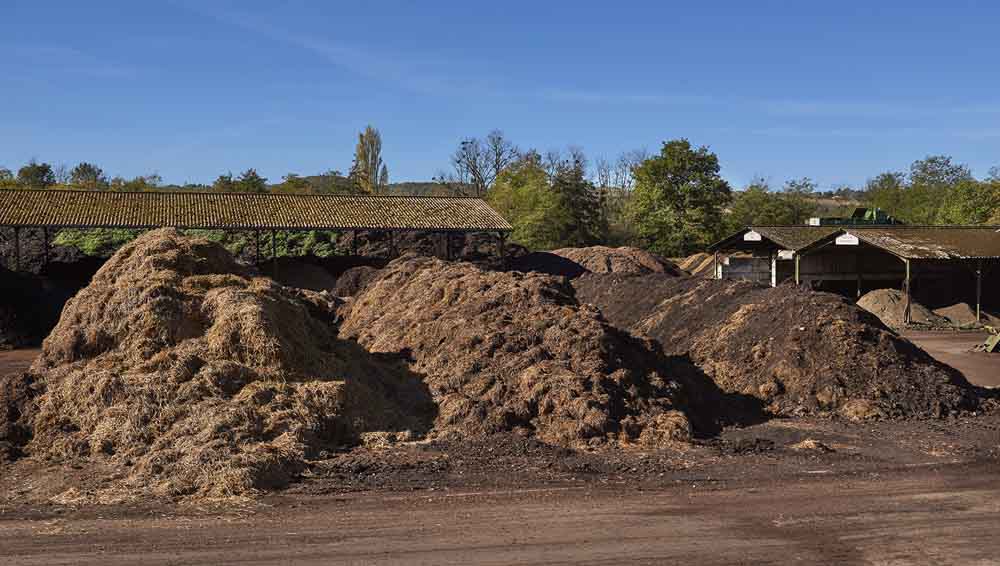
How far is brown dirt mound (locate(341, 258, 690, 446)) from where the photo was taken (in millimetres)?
12906

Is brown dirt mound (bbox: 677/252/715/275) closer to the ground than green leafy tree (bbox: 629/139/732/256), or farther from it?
closer to the ground

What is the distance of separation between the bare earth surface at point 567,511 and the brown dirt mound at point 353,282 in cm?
1531

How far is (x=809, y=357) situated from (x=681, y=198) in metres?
36.9

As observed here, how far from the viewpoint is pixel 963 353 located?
24.2m

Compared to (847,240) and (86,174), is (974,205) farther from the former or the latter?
(86,174)

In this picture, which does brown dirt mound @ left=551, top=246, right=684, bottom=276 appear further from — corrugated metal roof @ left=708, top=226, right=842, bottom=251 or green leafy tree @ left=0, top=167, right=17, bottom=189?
green leafy tree @ left=0, top=167, right=17, bottom=189

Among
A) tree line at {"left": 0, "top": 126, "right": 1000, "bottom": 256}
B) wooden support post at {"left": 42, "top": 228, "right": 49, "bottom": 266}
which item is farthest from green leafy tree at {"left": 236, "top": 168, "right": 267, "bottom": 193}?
wooden support post at {"left": 42, "top": 228, "right": 49, "bottom": 266}

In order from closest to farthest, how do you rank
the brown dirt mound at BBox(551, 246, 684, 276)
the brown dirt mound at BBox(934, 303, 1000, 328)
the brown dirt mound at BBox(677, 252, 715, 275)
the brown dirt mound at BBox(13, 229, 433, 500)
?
1. the brown dirt mound at BBox(13, 229, 433, 500)
2. the brown dirt mound at BBox(934, 303, 1000, 328)
3. the brown dirt mound at BBox(551, 246, 684, 276)
4. the brown dirt mound at BBox(677, 252, 715, 275)

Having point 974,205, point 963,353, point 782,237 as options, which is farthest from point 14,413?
point 974,205

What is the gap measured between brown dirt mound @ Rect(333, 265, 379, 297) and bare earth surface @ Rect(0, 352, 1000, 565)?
15.3 meters

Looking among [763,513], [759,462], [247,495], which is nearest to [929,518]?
[763,513]

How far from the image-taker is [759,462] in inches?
464

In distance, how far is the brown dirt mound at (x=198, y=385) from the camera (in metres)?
11.0

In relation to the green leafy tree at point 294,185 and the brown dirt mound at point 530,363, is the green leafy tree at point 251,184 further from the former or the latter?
the brown dirt mound at point 530,363
